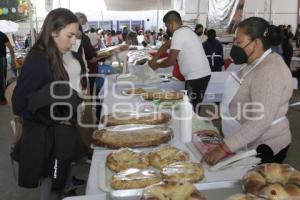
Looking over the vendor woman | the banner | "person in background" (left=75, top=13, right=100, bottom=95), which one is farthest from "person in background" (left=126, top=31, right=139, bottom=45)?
the vendor woman

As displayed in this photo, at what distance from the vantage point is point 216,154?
44.7 inches

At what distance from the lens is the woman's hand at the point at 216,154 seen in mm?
1122

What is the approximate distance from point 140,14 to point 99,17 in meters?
2.22

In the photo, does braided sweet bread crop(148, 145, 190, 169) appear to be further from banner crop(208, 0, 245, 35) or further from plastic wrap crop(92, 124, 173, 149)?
banner crop(208, 0, 245, 35)

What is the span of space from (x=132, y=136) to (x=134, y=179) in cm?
45

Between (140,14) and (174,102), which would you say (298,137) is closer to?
(174,102)

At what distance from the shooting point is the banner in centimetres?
820

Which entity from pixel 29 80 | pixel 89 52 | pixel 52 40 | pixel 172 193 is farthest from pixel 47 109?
pixel 89 52

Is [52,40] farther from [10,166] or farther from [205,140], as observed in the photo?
[10,166]

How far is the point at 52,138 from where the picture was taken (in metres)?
1.35

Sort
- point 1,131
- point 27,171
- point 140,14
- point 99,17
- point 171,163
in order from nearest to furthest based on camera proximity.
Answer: point 171,163, point 27,171, point 1,131, point 99,17, point 140,14

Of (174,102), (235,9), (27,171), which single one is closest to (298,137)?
(174,102)

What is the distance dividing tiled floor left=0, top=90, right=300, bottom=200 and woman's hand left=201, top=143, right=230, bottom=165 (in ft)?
4.48

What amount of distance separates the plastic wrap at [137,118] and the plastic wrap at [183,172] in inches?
21.6
